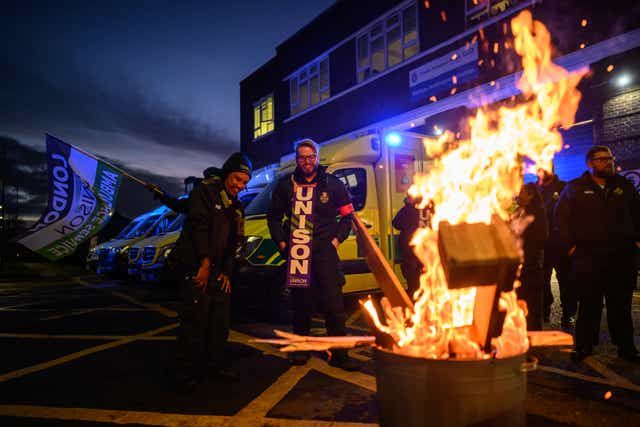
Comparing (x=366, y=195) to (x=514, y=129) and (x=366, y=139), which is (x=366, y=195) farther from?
(x=514, y=129)

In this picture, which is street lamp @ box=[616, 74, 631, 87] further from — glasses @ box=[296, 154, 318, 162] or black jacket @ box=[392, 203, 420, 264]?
glasses @ box=[296, 154, 318, 162]

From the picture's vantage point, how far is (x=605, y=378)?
132 inches

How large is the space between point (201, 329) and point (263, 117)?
63.5ft

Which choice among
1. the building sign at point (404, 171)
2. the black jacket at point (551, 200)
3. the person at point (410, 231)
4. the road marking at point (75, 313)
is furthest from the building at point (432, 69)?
the road marking at point (75, 313)

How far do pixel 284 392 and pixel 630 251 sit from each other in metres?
3.55

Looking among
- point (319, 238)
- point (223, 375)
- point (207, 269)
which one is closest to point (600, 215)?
point (319, 238)

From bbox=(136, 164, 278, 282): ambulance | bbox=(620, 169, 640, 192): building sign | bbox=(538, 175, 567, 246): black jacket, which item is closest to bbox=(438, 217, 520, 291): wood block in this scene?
bbox=(538, 175, 567, 246): black jacket

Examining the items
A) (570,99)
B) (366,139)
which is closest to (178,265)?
(366,139)

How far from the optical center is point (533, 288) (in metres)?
4.15

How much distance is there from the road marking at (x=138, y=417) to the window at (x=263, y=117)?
18871 mm

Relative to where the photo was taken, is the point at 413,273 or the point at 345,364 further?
the point at 413,273

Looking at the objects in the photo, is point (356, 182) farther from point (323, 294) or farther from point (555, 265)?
point (555, 265)

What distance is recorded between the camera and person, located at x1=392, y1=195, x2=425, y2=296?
570 cm

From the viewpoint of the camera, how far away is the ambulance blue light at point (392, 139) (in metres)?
6.60
